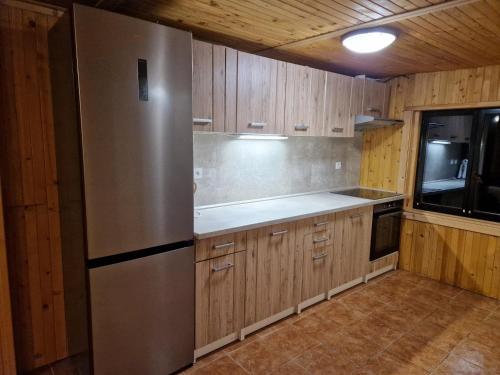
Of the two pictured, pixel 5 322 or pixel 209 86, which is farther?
pixel 209 86

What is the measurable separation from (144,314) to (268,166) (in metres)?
1.83

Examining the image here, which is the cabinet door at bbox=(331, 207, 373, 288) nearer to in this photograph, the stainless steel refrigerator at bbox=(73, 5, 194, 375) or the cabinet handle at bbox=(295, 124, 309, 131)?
the cabinet handle at bbox=(295, 124, 309, 131)

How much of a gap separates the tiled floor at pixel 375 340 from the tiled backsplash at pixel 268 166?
1187 mm

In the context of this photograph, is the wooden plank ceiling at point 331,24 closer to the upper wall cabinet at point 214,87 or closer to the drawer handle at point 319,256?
the upper wall cabinet at point 214,87

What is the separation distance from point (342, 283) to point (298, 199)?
3.06ft

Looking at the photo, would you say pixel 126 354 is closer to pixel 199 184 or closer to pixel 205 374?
pixel 205 374

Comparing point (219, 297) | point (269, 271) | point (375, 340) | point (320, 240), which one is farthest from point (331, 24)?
point (375, 340)

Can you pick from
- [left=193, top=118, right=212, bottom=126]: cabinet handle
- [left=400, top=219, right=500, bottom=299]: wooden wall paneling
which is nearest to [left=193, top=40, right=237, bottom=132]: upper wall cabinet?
[left=193, top=118, right=212, bottom=126]: cabinet handle

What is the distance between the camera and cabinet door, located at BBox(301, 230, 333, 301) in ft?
9.33

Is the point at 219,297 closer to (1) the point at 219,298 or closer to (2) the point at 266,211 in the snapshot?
(1) the point at 219,298

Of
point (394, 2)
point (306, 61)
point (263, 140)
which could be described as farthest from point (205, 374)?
point (306, 61)

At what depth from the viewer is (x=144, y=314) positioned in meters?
1.91

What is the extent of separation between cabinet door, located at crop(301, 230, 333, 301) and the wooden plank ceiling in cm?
161

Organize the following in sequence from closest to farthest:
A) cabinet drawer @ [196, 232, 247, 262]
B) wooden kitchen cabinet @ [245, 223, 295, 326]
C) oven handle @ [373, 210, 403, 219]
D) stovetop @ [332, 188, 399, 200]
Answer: cabinet drawer @ [196, 232, 247, 262] < wooden kitchen cabinet @ [245, 223, 295, 326] < oven handle @ [373, 210, 403, 219] < stovetop @ [332, 188, 399, 200]
